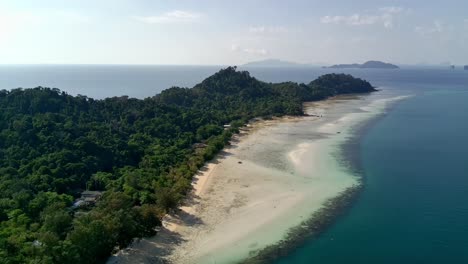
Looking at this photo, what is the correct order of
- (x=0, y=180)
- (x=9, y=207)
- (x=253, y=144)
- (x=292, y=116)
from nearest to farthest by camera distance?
(x=9, y=207), (x=0, y=180), (x=253, y=144), (x=292, y=116)

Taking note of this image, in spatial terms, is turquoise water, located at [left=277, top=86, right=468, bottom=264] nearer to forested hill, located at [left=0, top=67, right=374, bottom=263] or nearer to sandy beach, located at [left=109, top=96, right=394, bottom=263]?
sandy beach, located at [left=109, top=96, right=394, bottom=263]

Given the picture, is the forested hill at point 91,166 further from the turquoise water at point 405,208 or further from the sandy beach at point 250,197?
the turquoise water at point 405,208

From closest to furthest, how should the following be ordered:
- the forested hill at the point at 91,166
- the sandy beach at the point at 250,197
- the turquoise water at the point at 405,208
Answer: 1. the forested hill at the point at 91,166
2. the turquoise water at the point at 405,208
3. the sandy beach at the point at 250,197

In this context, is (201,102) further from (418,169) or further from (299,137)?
(418,169)

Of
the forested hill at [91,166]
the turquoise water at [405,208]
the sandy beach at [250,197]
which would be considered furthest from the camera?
the sandy beach at [250,197]

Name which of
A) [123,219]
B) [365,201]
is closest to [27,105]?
[123,219]

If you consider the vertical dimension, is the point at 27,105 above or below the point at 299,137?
above

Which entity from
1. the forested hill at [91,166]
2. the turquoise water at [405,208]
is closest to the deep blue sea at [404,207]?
the turquoise water at [405,208]

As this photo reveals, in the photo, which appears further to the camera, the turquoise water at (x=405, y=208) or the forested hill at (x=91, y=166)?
the turquoise water at (x=405, y=208)
